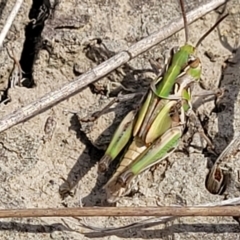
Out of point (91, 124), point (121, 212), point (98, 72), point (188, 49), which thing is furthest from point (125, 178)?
point (188, 49)

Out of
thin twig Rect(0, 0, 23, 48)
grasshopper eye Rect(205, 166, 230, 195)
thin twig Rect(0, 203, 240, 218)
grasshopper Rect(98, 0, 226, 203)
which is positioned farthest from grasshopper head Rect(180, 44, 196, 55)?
thin twig Rect(0, 203, 240, 218)

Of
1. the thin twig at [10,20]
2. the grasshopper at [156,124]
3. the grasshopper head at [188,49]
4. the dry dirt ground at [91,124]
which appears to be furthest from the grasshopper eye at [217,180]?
the thin twig at [10,20]

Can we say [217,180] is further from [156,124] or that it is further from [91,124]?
[91,124]

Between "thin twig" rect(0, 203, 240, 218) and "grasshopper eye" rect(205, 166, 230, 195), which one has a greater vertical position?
"thin twig" rect(0, 203, 240, 218)

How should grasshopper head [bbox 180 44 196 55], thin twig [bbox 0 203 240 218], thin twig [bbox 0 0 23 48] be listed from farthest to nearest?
1. grasshopper head [bbox 180 44 196 55]
2. thin twig [bbox 0 0 23 48]
3. thin twig [bbox 0 203 240 218]

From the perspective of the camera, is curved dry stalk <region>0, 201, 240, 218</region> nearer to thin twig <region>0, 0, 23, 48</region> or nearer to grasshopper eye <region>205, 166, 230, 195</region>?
grasshopper eye <region>205, 166, 230, 195</region>

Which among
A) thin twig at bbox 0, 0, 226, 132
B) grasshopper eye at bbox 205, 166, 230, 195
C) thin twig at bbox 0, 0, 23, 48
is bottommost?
grasshopper eye at bbox 205, 166, 230, 195

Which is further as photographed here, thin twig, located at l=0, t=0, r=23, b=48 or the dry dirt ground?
thin twig, located at l=0, t=0, r=23, b=48

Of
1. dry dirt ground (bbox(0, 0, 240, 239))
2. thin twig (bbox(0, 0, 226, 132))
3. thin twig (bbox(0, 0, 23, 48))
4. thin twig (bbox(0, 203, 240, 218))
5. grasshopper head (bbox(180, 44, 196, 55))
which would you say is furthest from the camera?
grasshopper head (bbox(180, 44, 196, 55))
